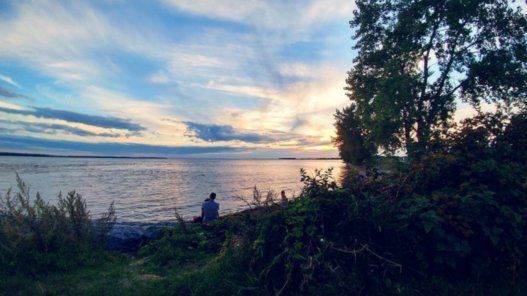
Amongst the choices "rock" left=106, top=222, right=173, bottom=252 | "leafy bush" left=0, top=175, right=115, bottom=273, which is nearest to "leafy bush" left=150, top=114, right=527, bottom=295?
"leafy bush" left=0, top=175, right=115, bottom=273

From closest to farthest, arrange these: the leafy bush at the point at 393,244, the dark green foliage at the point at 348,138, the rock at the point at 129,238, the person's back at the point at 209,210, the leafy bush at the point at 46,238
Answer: the leafy bush at the point at 393,244 < the leafy bush at the point at 46,238 < the rock at the point at 129,238 < the person's back at the point at 209,210 < the dark green foliage at the point at 348,138

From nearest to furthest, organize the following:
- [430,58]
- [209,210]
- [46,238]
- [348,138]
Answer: [46,238] → [209,210] → [430,58] → [348,138]

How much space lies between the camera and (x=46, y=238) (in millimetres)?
6660

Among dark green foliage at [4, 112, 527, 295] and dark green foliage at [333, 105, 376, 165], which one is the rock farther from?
dark green foliage at [333, 105, 376, 165]

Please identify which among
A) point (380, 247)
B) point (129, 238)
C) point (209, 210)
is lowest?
point (209, 210)

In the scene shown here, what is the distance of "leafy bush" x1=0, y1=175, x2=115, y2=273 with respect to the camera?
6.06 metres

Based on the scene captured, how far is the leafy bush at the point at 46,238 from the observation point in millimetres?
6059

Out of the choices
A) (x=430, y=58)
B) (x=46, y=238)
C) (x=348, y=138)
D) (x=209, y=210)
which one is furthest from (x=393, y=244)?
(x=348, y=138)

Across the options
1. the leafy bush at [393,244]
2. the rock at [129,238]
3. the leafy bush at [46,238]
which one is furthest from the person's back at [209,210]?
the leafy bush at [393,244]

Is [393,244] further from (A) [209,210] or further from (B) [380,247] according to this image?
(A) [209,210]

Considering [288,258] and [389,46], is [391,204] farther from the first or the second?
[389,46]

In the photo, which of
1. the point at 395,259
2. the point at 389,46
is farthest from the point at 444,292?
the point at 389,46

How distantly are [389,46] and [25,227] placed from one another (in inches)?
938

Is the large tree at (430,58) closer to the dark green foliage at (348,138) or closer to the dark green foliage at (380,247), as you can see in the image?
the dark green foliage at (380,247)
